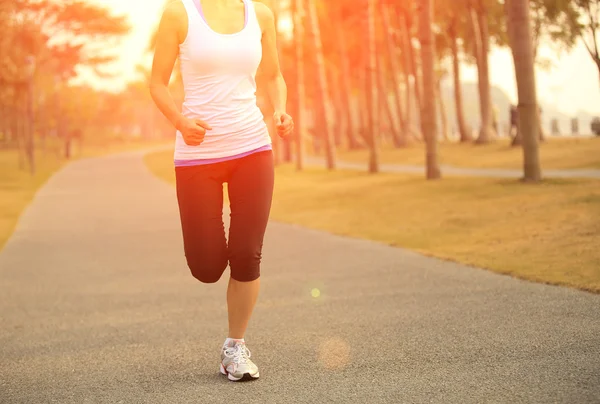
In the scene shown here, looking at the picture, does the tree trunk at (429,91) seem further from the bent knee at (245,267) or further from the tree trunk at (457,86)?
the tree trunk at (457,86)

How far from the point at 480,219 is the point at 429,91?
856cm

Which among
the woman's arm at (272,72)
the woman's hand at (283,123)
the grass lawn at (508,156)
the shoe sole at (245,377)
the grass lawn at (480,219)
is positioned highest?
the woman's arm at (272,72)

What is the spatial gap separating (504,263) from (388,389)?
16.2 ft

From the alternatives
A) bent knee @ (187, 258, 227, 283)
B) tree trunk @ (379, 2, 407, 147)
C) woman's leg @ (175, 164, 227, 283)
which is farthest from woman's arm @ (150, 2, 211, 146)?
tree trunk @ (379, 2, 407, 147)

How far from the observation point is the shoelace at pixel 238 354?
4574mm

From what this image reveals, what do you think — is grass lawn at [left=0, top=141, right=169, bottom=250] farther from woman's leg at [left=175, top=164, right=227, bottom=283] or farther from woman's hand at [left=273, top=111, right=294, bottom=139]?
woman's hand at [left=273, top=111, right=294, bottom=139]

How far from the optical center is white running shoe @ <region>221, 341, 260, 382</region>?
4.54m

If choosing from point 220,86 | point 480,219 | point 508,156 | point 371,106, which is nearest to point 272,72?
point 220,86

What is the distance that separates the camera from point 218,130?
4.34 meters

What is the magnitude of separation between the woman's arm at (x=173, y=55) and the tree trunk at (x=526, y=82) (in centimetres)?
1280

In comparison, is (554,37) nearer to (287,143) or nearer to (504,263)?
(287,143)

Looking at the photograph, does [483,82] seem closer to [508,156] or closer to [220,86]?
[508,156]

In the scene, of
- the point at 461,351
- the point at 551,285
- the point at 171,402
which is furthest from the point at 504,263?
the point at 171,402

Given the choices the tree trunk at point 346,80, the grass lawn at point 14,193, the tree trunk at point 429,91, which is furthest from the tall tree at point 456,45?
the grass lawn at point 14,193
